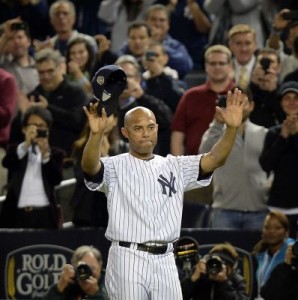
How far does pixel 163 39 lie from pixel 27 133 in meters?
3.68

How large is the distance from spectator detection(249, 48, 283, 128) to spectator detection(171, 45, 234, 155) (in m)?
0.33

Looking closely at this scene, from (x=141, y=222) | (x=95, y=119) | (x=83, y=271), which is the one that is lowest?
(x=83, y=271)

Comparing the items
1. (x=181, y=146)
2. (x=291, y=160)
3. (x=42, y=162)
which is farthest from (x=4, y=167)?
(x=291, y=160)

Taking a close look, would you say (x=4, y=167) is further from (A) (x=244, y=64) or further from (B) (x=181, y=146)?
(A) (x=244, y=64)

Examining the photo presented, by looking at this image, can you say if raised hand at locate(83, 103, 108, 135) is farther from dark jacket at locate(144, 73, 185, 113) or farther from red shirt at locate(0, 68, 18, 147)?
dark jacket at locate(144, 73, 185, 113)

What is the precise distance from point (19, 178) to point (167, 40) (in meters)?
3.85

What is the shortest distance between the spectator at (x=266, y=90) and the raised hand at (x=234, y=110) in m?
4.10

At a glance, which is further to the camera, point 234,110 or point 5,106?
point 5,106

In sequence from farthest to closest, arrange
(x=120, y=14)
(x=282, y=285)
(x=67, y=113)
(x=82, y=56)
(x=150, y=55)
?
(x=120, y=14)
(x=82, y=56)
(x=150, y=55)
(x=67, y=113)
(x=282, y=285)

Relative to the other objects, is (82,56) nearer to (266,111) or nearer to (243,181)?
(266,111)

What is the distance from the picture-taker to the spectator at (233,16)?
51.9 feet

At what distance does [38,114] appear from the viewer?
13086 millimetres

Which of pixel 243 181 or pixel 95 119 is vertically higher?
pixel 95 119

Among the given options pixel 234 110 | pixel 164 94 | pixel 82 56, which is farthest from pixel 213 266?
pixel 82 56
